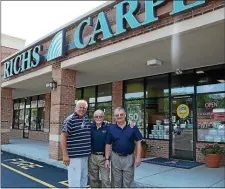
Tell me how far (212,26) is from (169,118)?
4989mm

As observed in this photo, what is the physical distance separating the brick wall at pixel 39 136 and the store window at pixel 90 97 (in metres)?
4.43

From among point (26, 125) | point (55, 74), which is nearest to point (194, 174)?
point (55, 74)

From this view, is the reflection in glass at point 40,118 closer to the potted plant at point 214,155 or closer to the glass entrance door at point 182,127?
the glass entrance door at point 182,127

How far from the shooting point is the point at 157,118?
10242 millimetres

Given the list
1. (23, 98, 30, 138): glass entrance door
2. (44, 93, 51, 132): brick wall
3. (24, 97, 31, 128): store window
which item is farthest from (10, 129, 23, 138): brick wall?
(44, 93, 51, 132): brick wall

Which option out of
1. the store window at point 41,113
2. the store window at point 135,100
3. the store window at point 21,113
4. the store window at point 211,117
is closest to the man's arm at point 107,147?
the store window at point 211,117

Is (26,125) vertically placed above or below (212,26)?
below

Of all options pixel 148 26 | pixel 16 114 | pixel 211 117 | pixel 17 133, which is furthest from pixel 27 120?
pixel 148 26

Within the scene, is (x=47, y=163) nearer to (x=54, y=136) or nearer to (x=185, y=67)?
(x=54, y=136)

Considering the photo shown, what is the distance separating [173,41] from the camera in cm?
617

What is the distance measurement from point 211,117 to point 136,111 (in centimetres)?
332

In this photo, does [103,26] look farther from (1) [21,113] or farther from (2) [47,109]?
(1) [21,113]

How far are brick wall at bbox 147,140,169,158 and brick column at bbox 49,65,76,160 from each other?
3350 millimetres

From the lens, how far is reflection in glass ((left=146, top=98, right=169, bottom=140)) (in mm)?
9828
